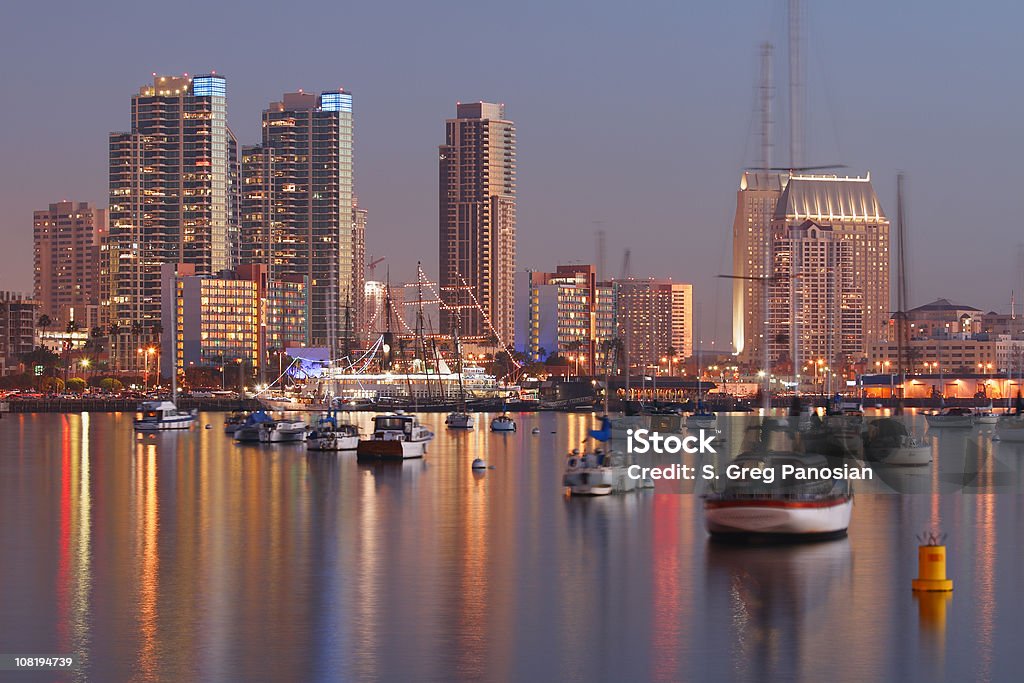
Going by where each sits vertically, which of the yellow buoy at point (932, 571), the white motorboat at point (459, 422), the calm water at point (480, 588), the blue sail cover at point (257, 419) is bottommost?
the calm water at point (480, 588)

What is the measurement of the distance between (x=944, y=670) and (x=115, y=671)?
52.0 ft

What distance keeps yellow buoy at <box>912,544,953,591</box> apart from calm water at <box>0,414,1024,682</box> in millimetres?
731

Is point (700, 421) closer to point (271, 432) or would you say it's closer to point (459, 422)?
point (459, 422)

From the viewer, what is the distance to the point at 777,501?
42.3 metres

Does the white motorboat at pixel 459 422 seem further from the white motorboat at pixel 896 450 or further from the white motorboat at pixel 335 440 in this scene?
the white motorboat at pixel 896 450

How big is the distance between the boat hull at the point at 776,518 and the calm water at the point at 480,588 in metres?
0.56

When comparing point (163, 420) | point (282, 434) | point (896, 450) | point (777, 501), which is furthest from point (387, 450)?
point (163, 420)

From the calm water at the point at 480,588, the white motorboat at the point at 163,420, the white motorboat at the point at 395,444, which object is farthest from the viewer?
the white motorboat at the point at 163,420

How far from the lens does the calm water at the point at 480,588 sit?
2973 centimetres

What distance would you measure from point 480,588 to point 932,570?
1142cm

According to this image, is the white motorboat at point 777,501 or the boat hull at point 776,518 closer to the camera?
the white motorboat at point 777,501

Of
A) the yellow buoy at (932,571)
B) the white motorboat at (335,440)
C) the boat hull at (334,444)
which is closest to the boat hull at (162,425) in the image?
the white motorboat at (335,440)

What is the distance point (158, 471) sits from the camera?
8294cm

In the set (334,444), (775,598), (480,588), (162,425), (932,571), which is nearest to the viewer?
(775,598)
